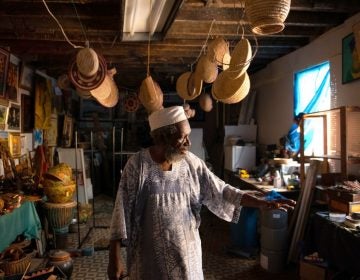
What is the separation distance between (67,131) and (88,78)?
4809 millimetres

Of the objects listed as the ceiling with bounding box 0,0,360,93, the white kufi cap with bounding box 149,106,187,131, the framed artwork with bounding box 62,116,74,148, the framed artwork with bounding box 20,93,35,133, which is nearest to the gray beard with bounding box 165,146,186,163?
the white kufi cap with bounding box 149,106,187,131

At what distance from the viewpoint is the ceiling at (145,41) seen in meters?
3.34

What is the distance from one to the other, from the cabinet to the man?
167 centimetres

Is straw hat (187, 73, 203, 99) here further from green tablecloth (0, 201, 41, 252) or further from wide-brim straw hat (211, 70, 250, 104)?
green tablecloth (0, 201, 41, 252)

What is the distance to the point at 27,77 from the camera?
18.1 ft

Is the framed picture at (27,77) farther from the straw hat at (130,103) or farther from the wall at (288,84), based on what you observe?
the wall at (288,84)

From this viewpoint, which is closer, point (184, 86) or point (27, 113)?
point (184, 86)

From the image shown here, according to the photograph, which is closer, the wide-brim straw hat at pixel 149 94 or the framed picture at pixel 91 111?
the wide-brim straw hat at pixel 149 94

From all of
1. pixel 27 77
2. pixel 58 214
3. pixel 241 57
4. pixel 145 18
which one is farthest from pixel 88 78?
pixel 27 77

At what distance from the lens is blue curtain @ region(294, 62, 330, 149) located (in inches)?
165

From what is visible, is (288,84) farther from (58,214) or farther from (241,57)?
(58,214)

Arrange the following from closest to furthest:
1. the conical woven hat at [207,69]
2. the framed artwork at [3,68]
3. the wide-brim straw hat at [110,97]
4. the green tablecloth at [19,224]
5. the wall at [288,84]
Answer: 1. the green tablecloth at [19,224]
2. the conical woven hat at [207,69]
3. the wall at [288,84]
4. the wide-brim straw hat at [110,97]
5. the framed artwork at [3,68]

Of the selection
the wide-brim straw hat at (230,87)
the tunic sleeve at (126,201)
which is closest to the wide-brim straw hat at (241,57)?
the wide-brim straw hat at (230,87)

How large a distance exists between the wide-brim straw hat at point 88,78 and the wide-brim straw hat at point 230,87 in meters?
1.08
